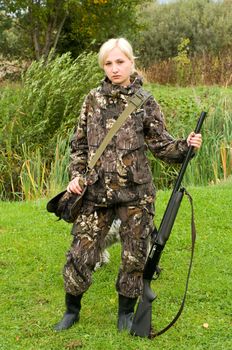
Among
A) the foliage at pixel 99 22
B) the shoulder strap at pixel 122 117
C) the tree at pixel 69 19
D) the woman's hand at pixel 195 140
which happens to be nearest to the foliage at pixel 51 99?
the shoulder strap at pixel 122 117

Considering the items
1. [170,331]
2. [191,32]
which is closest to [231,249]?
[170,331]

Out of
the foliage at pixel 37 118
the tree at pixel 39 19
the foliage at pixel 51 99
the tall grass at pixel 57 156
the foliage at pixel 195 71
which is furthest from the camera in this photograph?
the foliage at pixel 195 71

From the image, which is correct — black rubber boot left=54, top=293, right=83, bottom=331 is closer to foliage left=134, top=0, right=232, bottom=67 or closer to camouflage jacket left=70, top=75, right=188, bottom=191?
camouflage jacket left=70, top=75, right=188, bottom=191

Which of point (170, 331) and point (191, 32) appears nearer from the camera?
point (170, 331)

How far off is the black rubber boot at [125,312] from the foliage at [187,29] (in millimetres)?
21745

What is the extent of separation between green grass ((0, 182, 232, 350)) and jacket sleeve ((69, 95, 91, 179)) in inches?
42.8

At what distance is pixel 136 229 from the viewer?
12.5 feet

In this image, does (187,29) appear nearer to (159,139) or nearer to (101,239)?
(159,139)

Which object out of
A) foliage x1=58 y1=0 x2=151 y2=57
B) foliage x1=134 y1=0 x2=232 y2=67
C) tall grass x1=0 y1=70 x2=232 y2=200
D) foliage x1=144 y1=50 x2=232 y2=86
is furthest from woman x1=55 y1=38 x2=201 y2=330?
foliage x1=134 y1=0 x2=232 y2=67

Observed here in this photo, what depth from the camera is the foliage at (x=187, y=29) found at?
26.1 metres

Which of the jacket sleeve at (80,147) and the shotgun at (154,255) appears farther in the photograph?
the jacket sleeve at (80,147)

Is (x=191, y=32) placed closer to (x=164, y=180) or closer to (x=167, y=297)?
(x=164, y=180)

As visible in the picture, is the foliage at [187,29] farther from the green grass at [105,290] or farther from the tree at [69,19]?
the green grass at [105,290]

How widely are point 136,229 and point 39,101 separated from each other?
5494 millimetres
